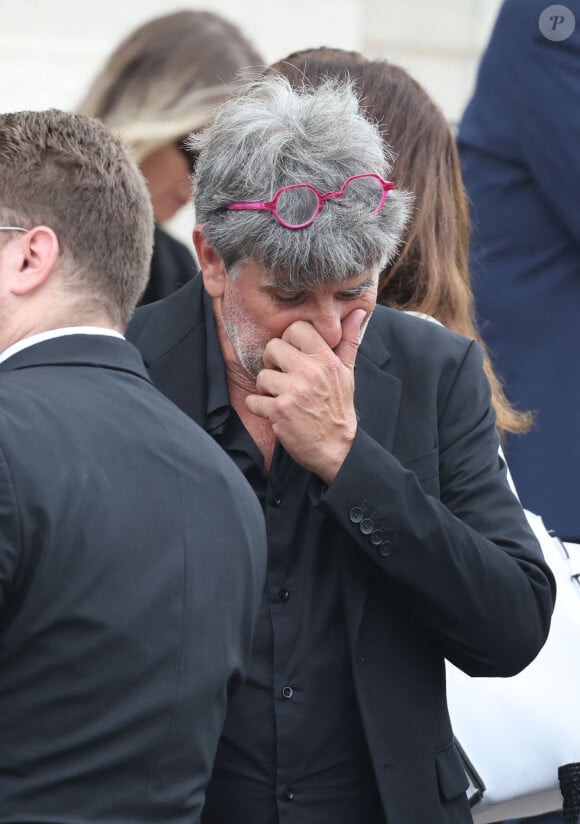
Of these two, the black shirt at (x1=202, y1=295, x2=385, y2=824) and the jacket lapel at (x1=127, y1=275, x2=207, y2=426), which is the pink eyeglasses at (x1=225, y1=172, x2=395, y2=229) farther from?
the black shirt at (x1=202, y1=295, x2=385, y2=824)

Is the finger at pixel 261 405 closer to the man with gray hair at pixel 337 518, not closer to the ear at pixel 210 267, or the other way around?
the man with gray hair at pixel 337 518

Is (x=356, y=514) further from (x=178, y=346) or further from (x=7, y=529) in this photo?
(x=7, y=529)

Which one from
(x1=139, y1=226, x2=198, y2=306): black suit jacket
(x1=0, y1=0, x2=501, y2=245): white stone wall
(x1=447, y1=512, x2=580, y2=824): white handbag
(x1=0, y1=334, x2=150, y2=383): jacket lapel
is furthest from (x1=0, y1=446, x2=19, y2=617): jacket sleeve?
(x1=0, y1=0, x2=501, y2=245): white stone wall

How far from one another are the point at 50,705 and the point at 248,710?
2.05 feet

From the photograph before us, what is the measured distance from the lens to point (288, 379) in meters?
2.32

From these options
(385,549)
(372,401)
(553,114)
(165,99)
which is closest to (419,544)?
(385,549)

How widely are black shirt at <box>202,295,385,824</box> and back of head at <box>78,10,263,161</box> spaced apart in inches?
65.8

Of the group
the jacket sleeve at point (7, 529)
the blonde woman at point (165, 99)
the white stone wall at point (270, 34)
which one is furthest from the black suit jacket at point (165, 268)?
the white stone wall at point (270, 34)

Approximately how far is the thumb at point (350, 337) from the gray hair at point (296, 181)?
91 millimetres

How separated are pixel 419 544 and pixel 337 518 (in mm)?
137

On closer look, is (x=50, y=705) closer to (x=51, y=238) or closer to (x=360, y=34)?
(x=51, y=238)

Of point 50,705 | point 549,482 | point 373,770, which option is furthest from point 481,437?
point 50,705

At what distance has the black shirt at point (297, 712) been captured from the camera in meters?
2.33

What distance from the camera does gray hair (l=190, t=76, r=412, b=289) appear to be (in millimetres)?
2289
